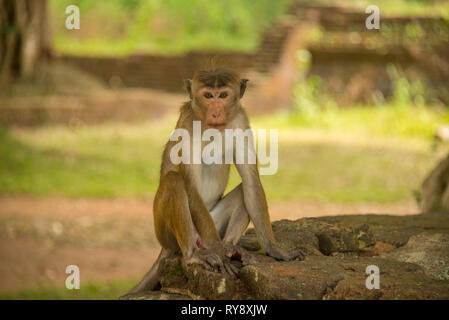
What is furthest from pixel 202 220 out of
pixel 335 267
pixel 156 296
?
pixel 335 267

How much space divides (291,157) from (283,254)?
991cm

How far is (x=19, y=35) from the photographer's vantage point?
19922mm

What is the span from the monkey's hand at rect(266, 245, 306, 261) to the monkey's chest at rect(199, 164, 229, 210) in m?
0.60

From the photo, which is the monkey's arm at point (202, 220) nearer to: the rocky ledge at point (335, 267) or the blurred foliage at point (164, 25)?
the rocky ledge at point (335, 267)

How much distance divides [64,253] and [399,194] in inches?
220

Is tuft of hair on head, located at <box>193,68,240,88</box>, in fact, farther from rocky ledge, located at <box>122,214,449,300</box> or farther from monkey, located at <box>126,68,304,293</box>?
rocky ledge, located at <box>122,214,449,300</box>

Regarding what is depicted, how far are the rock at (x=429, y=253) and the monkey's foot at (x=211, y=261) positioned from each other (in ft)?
3.99

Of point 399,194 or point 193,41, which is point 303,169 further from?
point 193,41

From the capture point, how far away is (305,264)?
3.82m

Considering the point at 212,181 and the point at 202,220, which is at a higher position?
the point at 212,181

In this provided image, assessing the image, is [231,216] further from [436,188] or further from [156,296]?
[436,188]

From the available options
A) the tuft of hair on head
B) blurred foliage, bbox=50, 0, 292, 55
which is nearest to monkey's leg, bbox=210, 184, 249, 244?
the tuft of hair on head

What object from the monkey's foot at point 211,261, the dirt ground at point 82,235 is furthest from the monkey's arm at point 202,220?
the dirt ground at point 82,235
